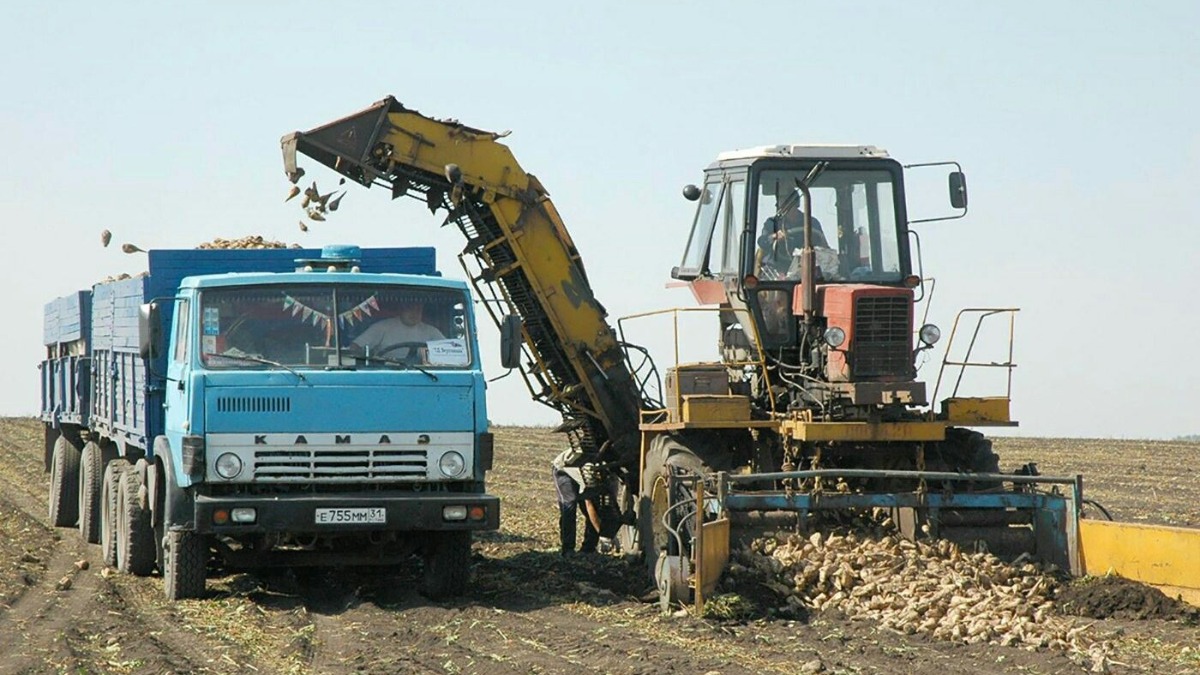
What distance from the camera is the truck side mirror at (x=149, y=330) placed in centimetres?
1323

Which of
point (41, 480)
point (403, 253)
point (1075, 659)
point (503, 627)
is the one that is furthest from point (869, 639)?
point (41, 480)

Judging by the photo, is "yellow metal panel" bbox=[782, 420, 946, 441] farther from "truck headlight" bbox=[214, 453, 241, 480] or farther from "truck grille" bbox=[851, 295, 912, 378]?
"truck headlight" bbox=[214, 453, 241, 480]

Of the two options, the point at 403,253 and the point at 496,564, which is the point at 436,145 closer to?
the point at 403,253

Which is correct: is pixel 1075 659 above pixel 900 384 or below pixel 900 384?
below

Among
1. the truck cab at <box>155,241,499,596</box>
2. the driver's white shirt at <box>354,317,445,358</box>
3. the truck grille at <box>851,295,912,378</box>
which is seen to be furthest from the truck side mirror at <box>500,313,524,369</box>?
the truck grille at <box>851,295,912,378</box>

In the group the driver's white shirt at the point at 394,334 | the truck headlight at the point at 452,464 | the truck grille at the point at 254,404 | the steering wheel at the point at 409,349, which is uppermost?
the driver's white shirt at the point at 394,334

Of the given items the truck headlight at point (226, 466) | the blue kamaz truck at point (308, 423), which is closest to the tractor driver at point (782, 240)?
the blue kamaz truck at point (308, 423)

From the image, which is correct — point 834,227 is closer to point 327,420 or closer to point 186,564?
point 327,420

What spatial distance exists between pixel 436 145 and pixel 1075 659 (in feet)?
25.0

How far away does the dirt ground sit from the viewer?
9.88m

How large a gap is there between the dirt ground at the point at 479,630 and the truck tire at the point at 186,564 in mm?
211

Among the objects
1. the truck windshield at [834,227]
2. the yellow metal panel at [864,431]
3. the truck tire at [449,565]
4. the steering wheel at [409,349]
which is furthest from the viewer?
the truck windshield at [834,227]

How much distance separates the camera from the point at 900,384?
510 inches

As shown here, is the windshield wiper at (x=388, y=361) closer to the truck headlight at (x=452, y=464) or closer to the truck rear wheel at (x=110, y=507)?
the truck headlight at (x=452, y=464)
